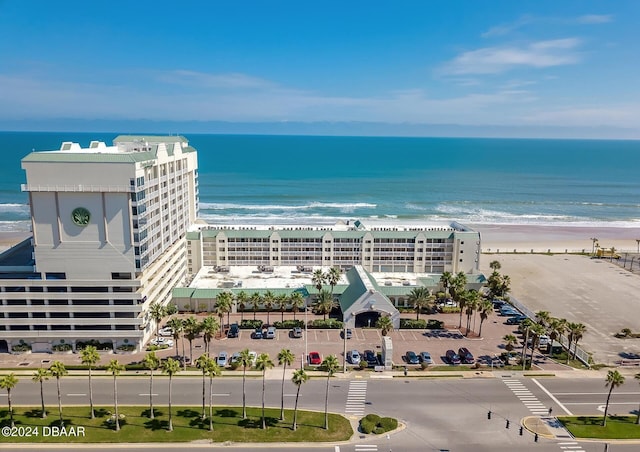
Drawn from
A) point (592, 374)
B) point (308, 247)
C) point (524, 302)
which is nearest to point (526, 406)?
point (592, 374)

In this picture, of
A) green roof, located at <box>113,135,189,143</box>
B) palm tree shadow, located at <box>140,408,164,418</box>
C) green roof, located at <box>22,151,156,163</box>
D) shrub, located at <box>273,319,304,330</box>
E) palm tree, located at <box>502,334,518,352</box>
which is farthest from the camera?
green roof, located at <box>113,135,189,143</box>

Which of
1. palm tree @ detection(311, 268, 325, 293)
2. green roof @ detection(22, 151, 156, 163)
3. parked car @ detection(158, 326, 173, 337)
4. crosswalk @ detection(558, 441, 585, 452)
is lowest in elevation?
crosswalk @ detection(558, 441, 585, 452)

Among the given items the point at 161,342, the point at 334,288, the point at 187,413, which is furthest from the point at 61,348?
the point at 334,288

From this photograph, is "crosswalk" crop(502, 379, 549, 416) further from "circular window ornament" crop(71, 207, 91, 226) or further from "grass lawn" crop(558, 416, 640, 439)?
"circular window ornament" crop(71, 207, 91, 226)

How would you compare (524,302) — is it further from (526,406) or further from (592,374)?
(526,406)

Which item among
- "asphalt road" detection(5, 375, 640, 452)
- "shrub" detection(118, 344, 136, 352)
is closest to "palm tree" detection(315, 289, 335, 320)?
"asphalt road" detection(5, 375, 640, 452)

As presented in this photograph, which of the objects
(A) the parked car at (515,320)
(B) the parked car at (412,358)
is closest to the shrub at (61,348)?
(B) the parked car at (412,358)
